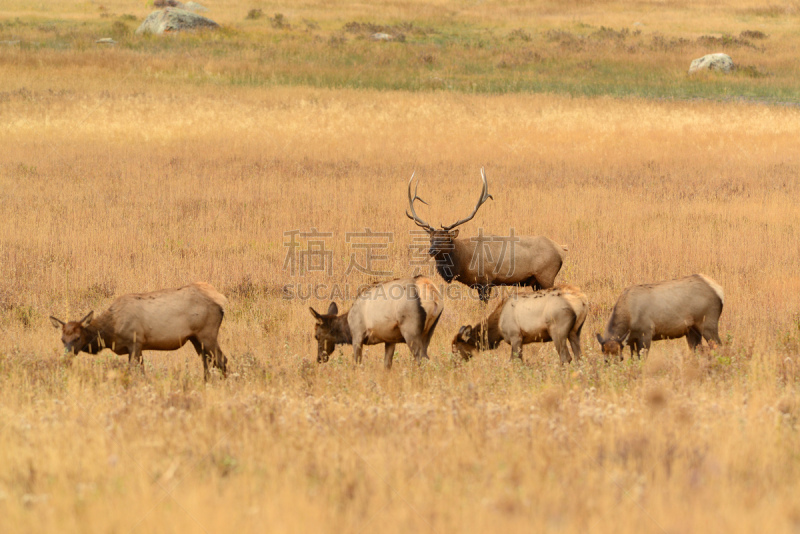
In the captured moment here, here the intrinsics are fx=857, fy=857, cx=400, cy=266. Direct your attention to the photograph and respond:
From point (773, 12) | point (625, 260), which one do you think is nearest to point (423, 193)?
point (625, 260)

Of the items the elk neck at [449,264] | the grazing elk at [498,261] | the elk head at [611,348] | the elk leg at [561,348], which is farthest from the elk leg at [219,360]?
the elk neck at [449,264]

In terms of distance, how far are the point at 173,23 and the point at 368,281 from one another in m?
42.0

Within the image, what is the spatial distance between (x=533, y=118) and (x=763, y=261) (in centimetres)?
1601

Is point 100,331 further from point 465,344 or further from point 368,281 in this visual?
point 368,281

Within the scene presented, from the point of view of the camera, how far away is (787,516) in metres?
4.55

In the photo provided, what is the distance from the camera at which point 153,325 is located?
27.2 ft

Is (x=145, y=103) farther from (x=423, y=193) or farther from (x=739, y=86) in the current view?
(x=739, y=86)

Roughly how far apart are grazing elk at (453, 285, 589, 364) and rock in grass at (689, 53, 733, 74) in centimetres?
3892

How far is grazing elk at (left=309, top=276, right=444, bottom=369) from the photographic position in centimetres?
875

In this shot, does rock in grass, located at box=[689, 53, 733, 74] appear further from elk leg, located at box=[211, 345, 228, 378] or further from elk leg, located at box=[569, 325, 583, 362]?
elk leg, located at box=[211, 345, 228, 378]

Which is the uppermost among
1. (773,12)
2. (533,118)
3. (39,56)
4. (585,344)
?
(773,12)

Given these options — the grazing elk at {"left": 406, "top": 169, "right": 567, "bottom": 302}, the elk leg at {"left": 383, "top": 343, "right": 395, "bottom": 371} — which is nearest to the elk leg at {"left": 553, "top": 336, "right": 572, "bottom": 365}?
the elk leg at {"left": 383, "top": 343, "right": 395, "bottom": 371}

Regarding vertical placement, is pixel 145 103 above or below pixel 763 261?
above

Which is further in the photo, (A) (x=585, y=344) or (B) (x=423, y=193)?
(B) (x=423, y=193)
